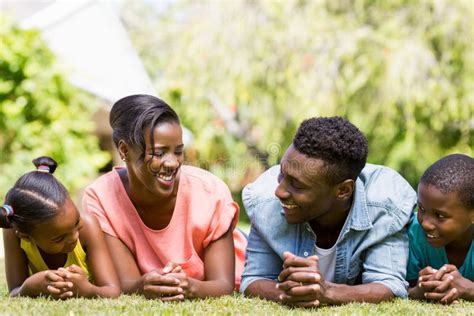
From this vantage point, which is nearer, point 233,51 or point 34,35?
point 34,35

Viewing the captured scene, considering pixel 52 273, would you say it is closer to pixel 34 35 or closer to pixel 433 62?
pixel 34 35

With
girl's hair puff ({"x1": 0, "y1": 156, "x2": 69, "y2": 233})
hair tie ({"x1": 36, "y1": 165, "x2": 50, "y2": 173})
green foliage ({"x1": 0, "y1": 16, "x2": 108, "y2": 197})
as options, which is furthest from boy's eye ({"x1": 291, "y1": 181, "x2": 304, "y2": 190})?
green foliage ({"x1": 0, "y1": 16, "x2": 108, "y2": 197})

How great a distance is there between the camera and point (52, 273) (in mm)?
4469

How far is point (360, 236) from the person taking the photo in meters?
4.66

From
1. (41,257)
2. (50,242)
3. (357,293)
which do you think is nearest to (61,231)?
(50,242)

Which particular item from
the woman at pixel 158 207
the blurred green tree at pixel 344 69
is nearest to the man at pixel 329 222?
the woman at pixel 158 207

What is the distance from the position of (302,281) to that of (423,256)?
1067 millimetres

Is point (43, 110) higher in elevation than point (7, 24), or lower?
lower

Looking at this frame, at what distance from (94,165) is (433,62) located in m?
5.72

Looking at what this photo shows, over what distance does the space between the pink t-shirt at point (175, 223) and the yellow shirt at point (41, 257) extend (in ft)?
0.81

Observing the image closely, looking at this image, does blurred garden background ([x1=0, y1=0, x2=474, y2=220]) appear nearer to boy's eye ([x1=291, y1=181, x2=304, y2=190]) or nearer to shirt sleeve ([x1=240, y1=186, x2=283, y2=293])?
shirt sleeve ([x1=240, y1=186, x2=283, y2=293])

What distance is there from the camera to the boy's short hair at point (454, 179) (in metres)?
4.52

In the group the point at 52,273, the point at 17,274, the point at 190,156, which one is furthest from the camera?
the point at 190,156

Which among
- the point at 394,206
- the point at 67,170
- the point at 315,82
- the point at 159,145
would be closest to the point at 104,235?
the point at 159,145
